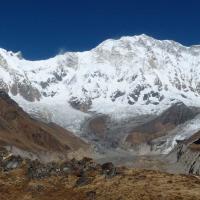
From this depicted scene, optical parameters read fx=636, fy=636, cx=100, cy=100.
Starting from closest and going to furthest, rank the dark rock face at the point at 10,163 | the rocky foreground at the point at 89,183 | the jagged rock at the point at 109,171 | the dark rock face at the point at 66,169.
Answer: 1. the rocky foreground at the point at 89,183
2. the jagged rock at the point at 109,171
3. the dark rock face at the point at 66,169
4. the dark rock face at the point at 10,163

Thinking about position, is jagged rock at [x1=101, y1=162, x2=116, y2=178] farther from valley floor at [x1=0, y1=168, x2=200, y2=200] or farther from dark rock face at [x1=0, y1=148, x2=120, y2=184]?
valley floor at [x1=0, y1=168, x2=200, y2=200]

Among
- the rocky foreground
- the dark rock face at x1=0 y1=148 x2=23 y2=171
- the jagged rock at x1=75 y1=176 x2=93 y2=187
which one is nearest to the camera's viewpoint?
the rocky foreground

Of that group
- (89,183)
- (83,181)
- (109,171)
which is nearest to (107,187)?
(89,183)

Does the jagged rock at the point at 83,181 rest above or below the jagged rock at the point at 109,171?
below

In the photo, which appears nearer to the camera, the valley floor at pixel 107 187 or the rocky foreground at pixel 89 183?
the valley floor at pixel 107 187

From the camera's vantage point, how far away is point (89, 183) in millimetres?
64688

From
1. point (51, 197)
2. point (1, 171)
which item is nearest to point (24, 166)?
point (1, 171)

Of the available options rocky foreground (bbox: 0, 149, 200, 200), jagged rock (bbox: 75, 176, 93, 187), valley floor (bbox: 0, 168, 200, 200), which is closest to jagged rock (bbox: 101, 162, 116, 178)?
rocky foreground (bbox: 0, 149, 200, 200)

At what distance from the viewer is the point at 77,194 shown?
62219 millimetres

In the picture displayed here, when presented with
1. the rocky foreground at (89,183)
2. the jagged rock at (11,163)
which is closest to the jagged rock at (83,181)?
the rocky foreground at (89,183)

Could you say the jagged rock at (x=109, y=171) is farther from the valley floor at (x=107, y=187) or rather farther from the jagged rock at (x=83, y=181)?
the jagged rock at (x=83, y=181)

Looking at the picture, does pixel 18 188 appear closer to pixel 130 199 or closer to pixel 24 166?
pixel 24 166

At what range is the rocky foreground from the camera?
191 feet

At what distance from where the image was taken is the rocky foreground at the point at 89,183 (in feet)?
191
